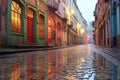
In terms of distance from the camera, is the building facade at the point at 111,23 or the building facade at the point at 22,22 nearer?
the building facade at the point at 22,22

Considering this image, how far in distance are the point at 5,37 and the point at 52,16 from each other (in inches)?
732

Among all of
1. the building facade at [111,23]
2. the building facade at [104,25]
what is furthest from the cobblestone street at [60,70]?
the building facade at [104,25]

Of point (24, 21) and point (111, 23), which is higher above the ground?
point (24, 21)

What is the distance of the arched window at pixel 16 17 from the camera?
68.8 ft

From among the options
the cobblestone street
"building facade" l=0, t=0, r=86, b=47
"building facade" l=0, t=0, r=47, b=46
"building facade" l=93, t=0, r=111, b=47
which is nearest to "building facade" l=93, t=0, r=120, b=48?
"building facade" l=93, t=0, r=111, b=47

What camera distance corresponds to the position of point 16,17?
21.8 metres

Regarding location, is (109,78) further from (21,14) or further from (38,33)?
(38,33)

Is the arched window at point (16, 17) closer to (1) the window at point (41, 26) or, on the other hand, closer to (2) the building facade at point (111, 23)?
(1) the window at point (41, 26)

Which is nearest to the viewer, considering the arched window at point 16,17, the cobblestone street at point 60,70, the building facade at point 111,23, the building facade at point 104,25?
the cobblestone street at point 60,70

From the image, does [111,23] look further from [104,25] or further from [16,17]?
[104,25]

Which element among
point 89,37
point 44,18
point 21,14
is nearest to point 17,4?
point 21,14

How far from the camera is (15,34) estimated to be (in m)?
21.2

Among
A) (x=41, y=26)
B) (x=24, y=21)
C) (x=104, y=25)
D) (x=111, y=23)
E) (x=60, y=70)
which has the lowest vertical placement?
(x=60, y=70)

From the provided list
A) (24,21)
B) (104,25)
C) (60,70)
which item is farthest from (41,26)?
(60,70)
